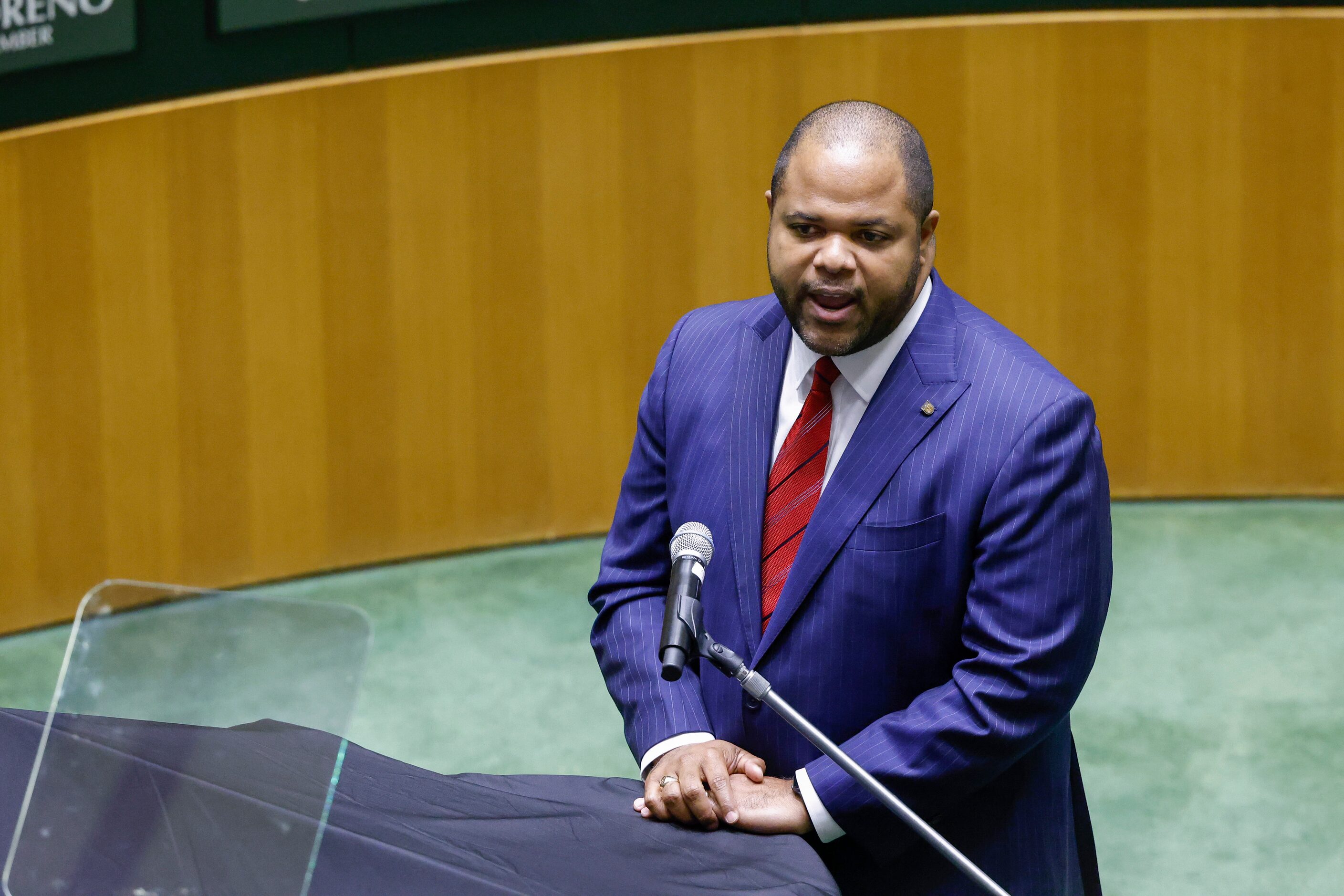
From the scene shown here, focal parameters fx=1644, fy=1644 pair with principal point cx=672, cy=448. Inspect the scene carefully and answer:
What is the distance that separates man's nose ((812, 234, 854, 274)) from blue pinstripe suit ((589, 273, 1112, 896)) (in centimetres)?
18

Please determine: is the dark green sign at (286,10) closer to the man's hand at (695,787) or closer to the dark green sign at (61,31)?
the dark green sign at (61,31)

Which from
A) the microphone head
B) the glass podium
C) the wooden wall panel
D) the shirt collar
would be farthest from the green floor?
the glass podium

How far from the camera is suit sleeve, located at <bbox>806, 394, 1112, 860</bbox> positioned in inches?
66.9

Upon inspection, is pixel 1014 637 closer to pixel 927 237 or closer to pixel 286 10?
pixel 927 237

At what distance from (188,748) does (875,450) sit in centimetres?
79

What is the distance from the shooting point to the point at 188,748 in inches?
54.3

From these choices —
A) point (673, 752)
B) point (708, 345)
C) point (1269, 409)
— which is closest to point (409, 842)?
point (673, 752)

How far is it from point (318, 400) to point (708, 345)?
2369 millimetres

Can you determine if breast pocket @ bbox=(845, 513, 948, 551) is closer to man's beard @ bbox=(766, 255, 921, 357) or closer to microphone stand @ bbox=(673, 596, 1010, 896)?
man's beard @ bbox=(766, 255, 921, 357)

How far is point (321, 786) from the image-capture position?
4.25ft

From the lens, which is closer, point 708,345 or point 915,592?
point 915,592

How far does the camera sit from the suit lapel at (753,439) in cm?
184

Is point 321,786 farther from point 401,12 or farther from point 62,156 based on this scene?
point 401,12

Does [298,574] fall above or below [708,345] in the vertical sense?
below
